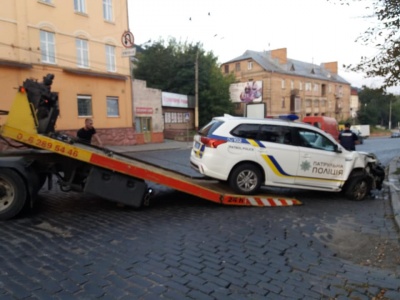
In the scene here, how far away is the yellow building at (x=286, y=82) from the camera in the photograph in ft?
178

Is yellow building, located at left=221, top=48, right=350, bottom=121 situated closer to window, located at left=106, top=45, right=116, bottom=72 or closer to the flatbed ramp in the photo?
window, located at left=106, top=45, right=116, bottom=72

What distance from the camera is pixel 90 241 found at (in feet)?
15.1

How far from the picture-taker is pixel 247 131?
7.18 metres

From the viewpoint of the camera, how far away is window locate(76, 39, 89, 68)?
22183 millimetres

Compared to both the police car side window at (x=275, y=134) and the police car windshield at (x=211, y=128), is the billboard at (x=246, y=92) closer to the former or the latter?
the police car side window at (x=275, y=134)

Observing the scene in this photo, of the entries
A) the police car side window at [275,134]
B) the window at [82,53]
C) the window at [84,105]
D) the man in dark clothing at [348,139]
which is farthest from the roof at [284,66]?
the police car side window at [275,134]

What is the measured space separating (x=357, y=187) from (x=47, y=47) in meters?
19.4

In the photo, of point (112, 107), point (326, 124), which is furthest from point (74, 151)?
point (326, 124)

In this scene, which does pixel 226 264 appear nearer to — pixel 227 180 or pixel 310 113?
pixel 227 180

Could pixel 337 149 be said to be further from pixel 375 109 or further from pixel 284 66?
pixel 375 109

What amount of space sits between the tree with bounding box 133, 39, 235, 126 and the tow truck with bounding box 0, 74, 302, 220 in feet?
105

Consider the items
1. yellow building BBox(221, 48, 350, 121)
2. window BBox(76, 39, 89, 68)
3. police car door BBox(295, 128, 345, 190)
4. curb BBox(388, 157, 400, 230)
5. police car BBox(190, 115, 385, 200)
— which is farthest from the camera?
yellow building BBox(221, 48, 350, 121)

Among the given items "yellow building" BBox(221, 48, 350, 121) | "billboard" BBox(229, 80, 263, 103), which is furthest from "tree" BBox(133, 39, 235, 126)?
"yellow building" BBox(221, 48, 350, 121)

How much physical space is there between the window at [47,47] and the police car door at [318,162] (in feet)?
58.9
